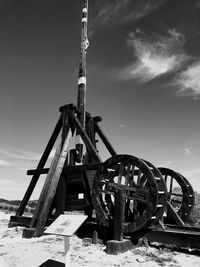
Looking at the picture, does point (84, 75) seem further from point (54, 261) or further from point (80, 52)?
point (54, 261)

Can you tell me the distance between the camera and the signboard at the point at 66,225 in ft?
15.6

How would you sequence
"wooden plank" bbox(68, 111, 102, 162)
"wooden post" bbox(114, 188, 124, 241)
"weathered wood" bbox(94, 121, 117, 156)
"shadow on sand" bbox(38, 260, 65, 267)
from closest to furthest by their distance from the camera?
1. "shadow on sand" bbox(38, 260, 65, 267)
2. "wooden post" bbox(114, 188, 124, 241)
3. "wooden plank" bbox(68, 111, 102, 162)
4. "weathered wood" bbox(94, 121, 117, 156)

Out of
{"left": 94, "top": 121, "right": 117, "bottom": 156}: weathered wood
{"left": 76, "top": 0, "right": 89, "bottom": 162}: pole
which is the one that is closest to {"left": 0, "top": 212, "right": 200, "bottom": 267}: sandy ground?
{"left": 76, "top": 0, "right": 89, "bottom": 162}: pole

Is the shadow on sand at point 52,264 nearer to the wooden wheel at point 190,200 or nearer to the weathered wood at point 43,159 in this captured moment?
the weathered wood at point 43,159

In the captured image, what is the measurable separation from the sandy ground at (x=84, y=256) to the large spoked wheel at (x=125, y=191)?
2.21 feet

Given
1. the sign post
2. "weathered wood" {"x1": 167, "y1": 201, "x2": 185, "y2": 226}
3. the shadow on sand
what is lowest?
the shadow on sand

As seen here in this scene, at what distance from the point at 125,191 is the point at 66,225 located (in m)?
2.89

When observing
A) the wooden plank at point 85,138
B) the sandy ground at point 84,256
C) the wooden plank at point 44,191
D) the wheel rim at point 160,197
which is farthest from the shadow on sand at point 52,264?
the wooden plank at point 85,138

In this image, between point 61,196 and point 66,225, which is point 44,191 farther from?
point 66,225

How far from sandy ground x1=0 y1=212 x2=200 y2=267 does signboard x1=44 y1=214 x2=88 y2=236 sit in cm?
99

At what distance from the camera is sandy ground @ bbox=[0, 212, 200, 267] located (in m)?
5.66

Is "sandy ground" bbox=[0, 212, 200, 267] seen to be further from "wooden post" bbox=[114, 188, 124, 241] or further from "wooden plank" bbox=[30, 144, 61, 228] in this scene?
"wooden plank" bbox=[30, 144, 61, 228]

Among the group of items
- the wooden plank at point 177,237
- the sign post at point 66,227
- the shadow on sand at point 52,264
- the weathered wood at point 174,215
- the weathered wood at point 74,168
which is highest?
the weathered wood at point 74,168

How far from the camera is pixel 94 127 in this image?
11.1 meters
